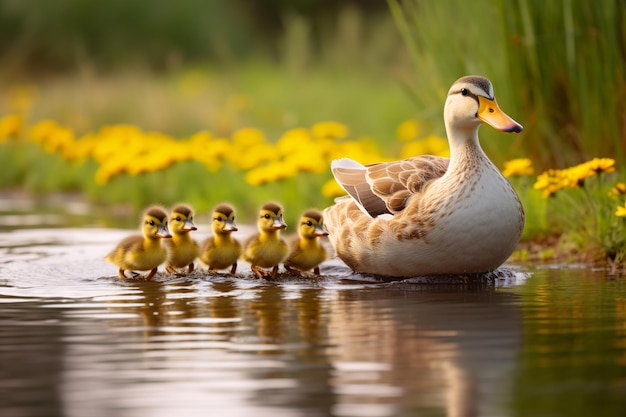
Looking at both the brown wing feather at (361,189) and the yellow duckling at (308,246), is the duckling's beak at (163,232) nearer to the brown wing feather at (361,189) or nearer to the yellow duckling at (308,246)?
the yellow duckling at (308,246)

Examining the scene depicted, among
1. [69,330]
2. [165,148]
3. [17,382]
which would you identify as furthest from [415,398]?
[165,148]

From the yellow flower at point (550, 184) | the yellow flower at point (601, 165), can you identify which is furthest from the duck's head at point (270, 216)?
the yellow flower at point (601, 165)

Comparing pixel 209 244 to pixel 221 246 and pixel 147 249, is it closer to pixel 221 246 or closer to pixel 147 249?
pixel 221 246

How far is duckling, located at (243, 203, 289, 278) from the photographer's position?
876cm

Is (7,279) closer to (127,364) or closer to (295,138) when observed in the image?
(127,364)

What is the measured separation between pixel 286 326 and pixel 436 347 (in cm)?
101

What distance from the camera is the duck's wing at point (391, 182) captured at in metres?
8.23

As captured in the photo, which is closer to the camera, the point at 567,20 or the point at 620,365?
the point at 620,365

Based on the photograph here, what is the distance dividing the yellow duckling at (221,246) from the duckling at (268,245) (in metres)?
0.11

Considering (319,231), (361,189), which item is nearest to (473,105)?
(361,189)

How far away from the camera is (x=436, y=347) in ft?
18.5

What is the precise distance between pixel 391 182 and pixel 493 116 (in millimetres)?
860

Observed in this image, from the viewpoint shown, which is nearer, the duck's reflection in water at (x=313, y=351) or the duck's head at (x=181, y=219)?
the duck's reflection in water at (x=313, y=351)

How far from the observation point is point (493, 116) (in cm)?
793
